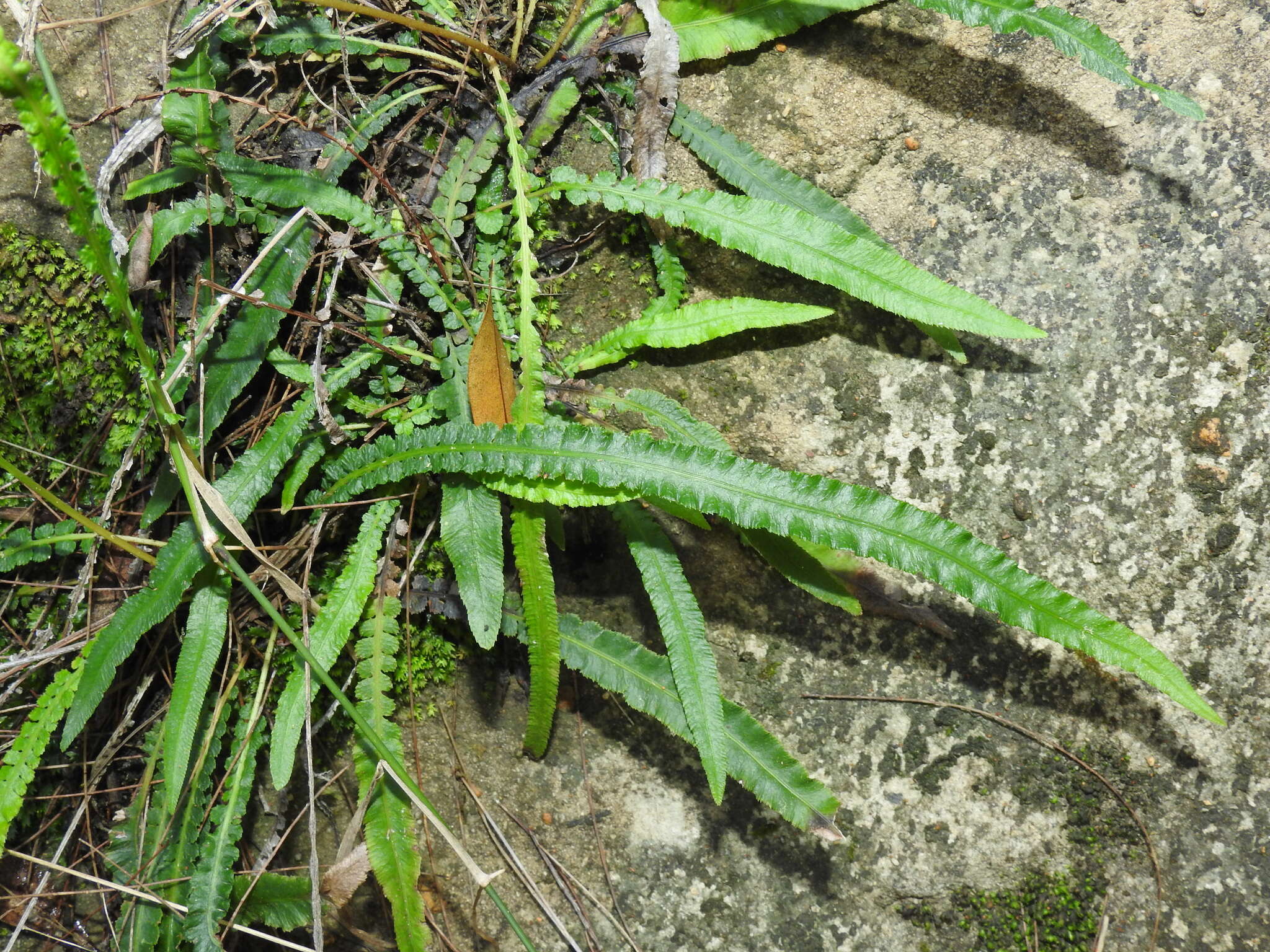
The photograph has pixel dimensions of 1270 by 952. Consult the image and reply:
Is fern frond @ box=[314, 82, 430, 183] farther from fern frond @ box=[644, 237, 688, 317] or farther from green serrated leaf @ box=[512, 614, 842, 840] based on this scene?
green serrated leaf @ box=[512, 614, 842, 840]

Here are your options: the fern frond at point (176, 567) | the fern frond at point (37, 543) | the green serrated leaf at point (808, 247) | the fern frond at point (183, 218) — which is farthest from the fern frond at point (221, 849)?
the green serrated leaf at point (808, 247)

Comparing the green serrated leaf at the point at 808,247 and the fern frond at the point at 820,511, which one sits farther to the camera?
the green serrated leaf at the point at 808,247

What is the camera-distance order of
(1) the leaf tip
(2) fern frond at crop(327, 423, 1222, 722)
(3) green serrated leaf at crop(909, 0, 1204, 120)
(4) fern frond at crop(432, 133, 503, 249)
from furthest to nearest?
1. (4) fern frond at crop(432, 133, 503, 249)
2. (1) the leaf tip
3. (3) green serrated leaf at crop(909, 0, 1204, 120)
4. (2) fern frond at crop(327, 423, 1222, 722)

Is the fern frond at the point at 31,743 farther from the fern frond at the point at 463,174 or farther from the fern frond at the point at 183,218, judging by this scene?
the fern frond at the point at 463,174

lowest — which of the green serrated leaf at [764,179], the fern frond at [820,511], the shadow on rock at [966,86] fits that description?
the fern frond at [820,511]

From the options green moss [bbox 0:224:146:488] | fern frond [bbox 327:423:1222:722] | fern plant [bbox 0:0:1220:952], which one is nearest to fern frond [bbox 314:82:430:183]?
fern plant [bbox 0:0:1220:952]

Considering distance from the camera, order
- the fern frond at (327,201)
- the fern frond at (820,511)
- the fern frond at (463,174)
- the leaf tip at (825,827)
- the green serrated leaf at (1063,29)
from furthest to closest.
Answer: the fern frond at (463,174) → the fern frond at (327,201) → the leaf tip at (825,827) → the green serrated leaf at (1063,29) → the fern frond at (820,511)

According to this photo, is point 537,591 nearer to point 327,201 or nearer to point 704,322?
point 704,322
